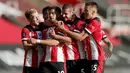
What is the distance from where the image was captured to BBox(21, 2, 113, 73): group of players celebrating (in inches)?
238

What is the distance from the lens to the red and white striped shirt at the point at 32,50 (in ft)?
20.6

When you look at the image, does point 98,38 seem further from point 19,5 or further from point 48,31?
point 19,5

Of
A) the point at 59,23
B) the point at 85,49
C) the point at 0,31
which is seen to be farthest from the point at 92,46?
the point at 0,31

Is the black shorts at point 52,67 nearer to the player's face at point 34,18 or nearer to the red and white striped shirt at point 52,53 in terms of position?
the red and white striped shirt at point 52,53

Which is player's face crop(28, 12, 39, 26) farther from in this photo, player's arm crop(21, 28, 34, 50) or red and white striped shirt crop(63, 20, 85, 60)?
red and white striped shirt crop(63, 20, 85, 60)

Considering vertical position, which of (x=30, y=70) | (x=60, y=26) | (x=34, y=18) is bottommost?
(x=30, y=70)

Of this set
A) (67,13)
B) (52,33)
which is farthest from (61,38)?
(67,13)

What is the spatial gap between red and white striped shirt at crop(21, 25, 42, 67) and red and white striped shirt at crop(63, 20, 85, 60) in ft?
1.17

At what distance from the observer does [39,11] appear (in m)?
10.9

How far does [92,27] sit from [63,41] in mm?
446

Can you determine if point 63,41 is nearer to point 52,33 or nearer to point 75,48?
point 52,33

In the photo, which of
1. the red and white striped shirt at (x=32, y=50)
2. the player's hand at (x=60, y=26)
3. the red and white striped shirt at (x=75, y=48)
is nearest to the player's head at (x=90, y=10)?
the red and white striped shirt at (x=75, y=48)

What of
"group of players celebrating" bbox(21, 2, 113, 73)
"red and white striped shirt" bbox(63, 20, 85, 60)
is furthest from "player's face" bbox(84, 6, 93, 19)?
"red and white striped shirt" bbox(63, 20, 85, 60)

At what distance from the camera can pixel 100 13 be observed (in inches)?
450
